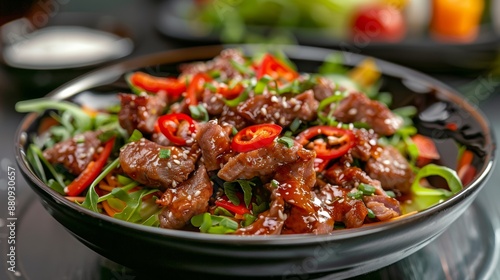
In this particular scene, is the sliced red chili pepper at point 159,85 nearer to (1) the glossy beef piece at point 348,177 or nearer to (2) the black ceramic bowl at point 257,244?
(2) the black ceramic bowl at point 257,244

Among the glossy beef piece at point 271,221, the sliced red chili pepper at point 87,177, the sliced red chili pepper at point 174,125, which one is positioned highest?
the sliced red chili pepper at point 174,125

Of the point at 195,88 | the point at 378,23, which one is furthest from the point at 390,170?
the point at 378,23

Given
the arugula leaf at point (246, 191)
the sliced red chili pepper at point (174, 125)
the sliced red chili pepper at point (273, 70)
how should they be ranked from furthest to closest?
1. the sliced red chili pepper at point (273, 70)
2. the sliced red chili pepper at point (174, 125)
3. the arugula leaf at point (246, 191)

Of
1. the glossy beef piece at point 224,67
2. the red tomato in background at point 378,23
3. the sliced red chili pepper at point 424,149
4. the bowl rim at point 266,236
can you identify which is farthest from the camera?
the red tomato in background at point 378,23

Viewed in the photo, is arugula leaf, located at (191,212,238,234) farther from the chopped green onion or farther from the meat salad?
the chopped green onion

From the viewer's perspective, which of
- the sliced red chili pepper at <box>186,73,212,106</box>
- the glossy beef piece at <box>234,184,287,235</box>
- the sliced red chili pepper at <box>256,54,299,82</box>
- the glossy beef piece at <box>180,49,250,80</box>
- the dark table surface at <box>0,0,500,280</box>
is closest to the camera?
the glossy beef piece at <box>234,184,287,235</box>

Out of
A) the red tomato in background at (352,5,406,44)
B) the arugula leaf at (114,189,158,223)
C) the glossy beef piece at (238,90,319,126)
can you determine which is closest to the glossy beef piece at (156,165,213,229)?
the arugula leaf at (114,189,158,223)

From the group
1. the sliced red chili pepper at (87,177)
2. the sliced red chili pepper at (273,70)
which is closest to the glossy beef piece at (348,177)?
the sliced red chili pepper at (273,70)
